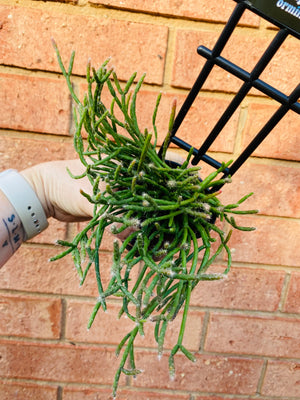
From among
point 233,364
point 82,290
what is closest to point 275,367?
point 233,364

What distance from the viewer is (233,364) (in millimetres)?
746

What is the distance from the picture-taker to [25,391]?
76 centimetres

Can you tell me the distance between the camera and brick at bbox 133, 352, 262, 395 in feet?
2.43

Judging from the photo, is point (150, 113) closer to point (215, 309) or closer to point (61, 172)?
point (61, 172)

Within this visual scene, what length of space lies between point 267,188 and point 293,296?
229 mm

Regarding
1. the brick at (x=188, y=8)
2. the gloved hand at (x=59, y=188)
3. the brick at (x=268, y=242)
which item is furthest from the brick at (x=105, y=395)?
the brick at (x=188, y=8)

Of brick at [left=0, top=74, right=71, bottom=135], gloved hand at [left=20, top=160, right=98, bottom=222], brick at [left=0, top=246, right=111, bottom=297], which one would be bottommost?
brick at [left=0, top=246, right=111, bottom=297]

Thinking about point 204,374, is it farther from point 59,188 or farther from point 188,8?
point 188,8

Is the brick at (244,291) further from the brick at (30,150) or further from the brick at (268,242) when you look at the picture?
the brick at (30,150)

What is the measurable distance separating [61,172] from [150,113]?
0.20 m

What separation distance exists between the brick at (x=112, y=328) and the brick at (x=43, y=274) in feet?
0.13

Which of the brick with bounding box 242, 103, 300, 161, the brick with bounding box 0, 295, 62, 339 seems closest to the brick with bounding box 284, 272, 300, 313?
the brick with bounding box 242, 103, 300, 161

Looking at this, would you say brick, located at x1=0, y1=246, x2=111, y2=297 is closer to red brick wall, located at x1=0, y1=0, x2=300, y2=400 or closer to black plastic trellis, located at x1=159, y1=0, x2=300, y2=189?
red brick wall, located at x1=0, y1=0, x2=300, y2=400

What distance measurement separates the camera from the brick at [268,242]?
65 cm
